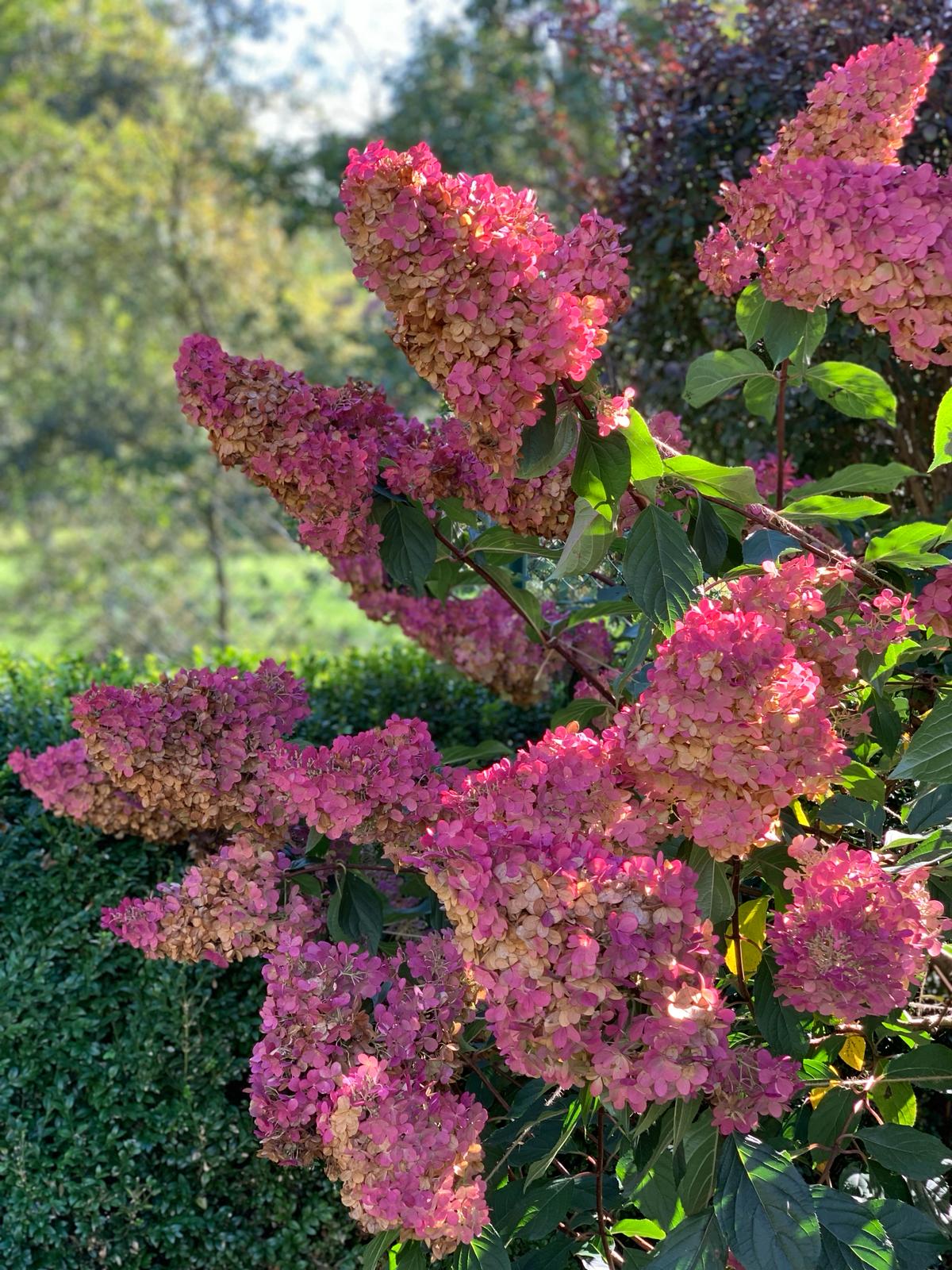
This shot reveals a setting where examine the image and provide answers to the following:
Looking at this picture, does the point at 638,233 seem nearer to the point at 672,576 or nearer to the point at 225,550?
the point at 672,576

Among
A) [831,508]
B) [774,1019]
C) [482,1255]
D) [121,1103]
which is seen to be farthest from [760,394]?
[121,1103]

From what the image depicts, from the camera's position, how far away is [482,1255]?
1547 mm

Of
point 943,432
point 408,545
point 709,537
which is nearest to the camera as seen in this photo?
point 943,432

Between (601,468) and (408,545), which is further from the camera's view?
(408,545)

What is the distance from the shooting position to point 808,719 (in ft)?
4.44

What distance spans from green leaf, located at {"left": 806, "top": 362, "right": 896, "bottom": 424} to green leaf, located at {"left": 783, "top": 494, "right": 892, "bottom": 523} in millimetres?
314

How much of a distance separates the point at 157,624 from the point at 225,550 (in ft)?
3.92

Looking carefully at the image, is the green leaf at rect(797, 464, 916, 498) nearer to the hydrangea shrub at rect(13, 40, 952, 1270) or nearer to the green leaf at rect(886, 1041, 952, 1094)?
the hydrangea shrub at rect(13, 40, 952, 1270)

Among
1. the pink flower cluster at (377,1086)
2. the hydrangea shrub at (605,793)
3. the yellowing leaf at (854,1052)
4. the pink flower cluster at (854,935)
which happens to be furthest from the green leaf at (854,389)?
the pink flower cluster at (377,1086)

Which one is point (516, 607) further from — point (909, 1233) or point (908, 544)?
point (909, 1233)

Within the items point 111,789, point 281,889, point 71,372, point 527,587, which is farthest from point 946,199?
point 71,372

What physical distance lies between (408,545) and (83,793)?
846 mm

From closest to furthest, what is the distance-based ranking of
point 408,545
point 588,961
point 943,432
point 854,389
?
point 588,961 → point 943,432 → point 408,545 → point 854,389

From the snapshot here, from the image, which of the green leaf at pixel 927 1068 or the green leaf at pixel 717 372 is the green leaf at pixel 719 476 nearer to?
the green leaf at pixel 717 372
